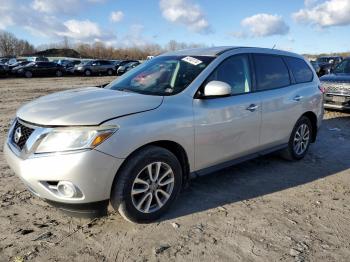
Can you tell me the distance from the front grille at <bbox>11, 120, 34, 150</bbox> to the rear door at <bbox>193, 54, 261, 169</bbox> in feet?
5.51

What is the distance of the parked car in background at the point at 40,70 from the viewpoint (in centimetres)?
3099

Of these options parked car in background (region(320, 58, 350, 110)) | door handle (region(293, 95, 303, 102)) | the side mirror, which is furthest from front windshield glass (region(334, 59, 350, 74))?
the side mirror

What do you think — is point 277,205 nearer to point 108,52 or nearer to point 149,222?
point 149,222

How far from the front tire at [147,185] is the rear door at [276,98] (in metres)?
1.66

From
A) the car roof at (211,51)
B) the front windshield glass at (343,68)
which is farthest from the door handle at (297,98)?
the front windshield glass at (343,68)

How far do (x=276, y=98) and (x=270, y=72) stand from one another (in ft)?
1.31

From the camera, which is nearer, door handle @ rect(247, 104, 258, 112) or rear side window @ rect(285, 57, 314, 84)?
door handle @ rect(247, 104, 258, 112)

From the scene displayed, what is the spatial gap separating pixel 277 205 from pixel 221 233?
1.00m

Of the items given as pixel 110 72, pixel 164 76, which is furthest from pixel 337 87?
pixel 110 72

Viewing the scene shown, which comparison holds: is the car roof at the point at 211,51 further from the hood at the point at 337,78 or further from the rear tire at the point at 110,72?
the rear tire at the point at 110,72

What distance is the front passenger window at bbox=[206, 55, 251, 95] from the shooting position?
4.40 metres

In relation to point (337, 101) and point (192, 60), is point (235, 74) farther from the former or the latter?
point (337, 101)

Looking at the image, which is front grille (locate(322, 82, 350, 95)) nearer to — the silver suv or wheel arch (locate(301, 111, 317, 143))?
wheel arch (locate(301, 111, 317, 143))

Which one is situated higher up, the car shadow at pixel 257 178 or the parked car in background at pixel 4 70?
the parked car in background at pixel 4 70
